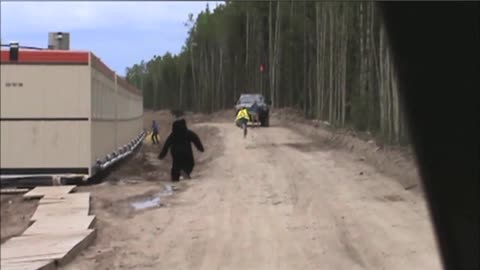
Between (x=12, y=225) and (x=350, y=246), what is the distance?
5918 millimetres

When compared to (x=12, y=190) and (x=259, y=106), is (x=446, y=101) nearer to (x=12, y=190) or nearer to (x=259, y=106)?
(x=12, y=190)

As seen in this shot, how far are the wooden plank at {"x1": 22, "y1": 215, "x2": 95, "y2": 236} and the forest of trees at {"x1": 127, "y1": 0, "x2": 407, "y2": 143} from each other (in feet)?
16.6

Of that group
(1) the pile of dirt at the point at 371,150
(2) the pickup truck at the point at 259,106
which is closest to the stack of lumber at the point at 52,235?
(1) the pile of dirt at the point at 371,150

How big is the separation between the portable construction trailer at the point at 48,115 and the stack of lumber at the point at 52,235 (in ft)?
4.35

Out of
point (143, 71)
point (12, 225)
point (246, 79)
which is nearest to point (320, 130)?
point (143, 71)

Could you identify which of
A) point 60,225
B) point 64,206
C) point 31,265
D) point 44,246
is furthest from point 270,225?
point 31,265

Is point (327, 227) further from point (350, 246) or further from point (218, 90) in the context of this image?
point (218, 90)

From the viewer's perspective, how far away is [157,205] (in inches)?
570

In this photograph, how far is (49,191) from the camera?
1562 centimetres

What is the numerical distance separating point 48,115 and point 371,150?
9.72 metres

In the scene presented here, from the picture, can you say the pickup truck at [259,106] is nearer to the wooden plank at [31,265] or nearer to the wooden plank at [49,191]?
the wooden plank at [49,191]

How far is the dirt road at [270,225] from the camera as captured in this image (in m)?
9.73

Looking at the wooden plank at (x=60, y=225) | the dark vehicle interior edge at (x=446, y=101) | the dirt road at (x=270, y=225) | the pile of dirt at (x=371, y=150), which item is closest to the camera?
the dark vehicle interior edge at (x=446, y=101)

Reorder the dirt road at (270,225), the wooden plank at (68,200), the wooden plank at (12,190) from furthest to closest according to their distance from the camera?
the wooden plank at (12,190) < the wooden plank at (68,200) < the dirt road at (270,225)
